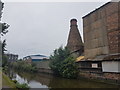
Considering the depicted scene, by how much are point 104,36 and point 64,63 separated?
6455 millimetres

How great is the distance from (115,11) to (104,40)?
11.7 ft

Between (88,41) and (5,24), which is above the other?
(5,24)

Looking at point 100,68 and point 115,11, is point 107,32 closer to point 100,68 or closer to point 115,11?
point 115,11

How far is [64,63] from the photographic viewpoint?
19.5 metres

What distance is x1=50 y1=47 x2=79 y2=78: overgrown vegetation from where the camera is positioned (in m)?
18.1

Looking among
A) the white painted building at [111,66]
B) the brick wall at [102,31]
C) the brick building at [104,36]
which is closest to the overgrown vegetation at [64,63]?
the brick building at [104,36]

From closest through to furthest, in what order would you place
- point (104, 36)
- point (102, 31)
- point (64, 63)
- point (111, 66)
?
point (111, 66)
point (104, 36)
point (102, 31)
point (64, 63)

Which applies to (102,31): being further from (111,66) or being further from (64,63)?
(64,63)

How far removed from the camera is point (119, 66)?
1303 cm

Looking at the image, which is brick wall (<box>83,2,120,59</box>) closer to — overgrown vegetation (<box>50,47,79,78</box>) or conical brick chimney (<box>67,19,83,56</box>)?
overgrown vegetation (<box>50,47,79,78</box>)

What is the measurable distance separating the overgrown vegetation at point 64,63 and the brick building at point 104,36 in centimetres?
207

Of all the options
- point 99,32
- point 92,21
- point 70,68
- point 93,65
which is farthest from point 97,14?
point 70,68

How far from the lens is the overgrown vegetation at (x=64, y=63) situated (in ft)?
59.3

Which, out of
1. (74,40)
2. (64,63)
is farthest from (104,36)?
(74,40)
